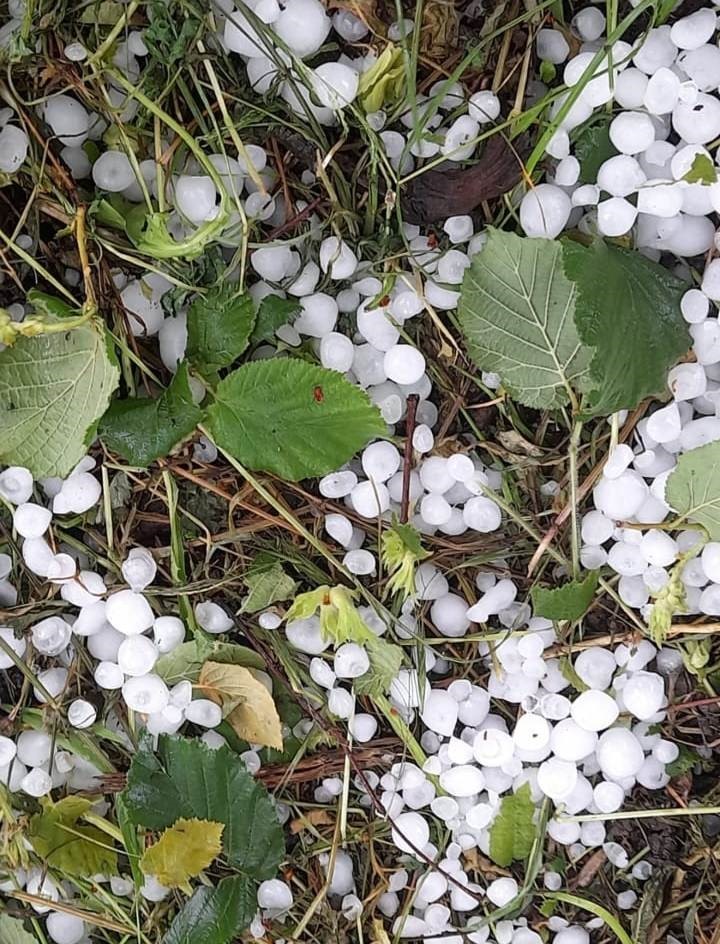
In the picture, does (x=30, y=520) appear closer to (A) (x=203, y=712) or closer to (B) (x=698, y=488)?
(A) (x=203, y=712)

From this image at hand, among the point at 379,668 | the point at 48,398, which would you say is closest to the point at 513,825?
the point at 379,668

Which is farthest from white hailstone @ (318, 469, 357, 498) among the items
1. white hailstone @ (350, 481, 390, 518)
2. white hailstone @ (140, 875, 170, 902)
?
white hailstone @ (140, 875, 170, 902)

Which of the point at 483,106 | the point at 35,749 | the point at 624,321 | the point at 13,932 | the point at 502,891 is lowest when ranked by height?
→ the point at 502,891

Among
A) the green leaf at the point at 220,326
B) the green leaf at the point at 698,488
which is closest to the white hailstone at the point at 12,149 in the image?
the green leaf at the point at 220,326

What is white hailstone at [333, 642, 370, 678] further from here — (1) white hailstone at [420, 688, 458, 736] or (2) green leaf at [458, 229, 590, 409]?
(2) green leaf at [458, 229, 590, 409]

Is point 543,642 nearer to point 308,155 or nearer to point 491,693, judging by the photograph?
point 491,693

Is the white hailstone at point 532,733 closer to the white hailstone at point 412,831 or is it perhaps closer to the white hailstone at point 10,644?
the white hailstone at point 412,831
